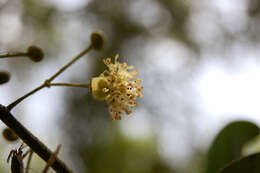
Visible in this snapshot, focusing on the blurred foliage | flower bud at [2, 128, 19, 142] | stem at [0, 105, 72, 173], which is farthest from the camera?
the blurred foliage

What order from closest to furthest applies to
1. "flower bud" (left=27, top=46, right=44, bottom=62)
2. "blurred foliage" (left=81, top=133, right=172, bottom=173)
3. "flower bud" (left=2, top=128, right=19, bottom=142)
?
"flower bud" (left=2, top=128, right=19, bottom=142), "flower bud" (left=27, top=46, right=44, bottom=62), "blurred foliage" (left=81, top=133, right=172, bottom=173)

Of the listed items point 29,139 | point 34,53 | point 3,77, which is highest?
point 34,53

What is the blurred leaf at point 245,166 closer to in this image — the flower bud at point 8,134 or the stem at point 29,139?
the stem at point 29,139

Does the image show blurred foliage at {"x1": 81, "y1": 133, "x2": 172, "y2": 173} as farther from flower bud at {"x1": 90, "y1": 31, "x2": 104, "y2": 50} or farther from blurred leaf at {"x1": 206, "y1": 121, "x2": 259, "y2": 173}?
flower bud at {"x1": 90, "y1": 31, "x2": 104, "y2": 50}

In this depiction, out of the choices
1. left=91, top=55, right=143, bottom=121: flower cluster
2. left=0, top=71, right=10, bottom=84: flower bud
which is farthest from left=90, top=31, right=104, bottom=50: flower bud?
left=0, top=71, right=10, bottom=84: flower bud

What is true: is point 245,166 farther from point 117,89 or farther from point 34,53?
point 34,53

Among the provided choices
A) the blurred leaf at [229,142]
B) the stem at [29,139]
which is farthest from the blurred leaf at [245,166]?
the stem at [29,139]

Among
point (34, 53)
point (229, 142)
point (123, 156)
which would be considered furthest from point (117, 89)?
point (123, 156)
